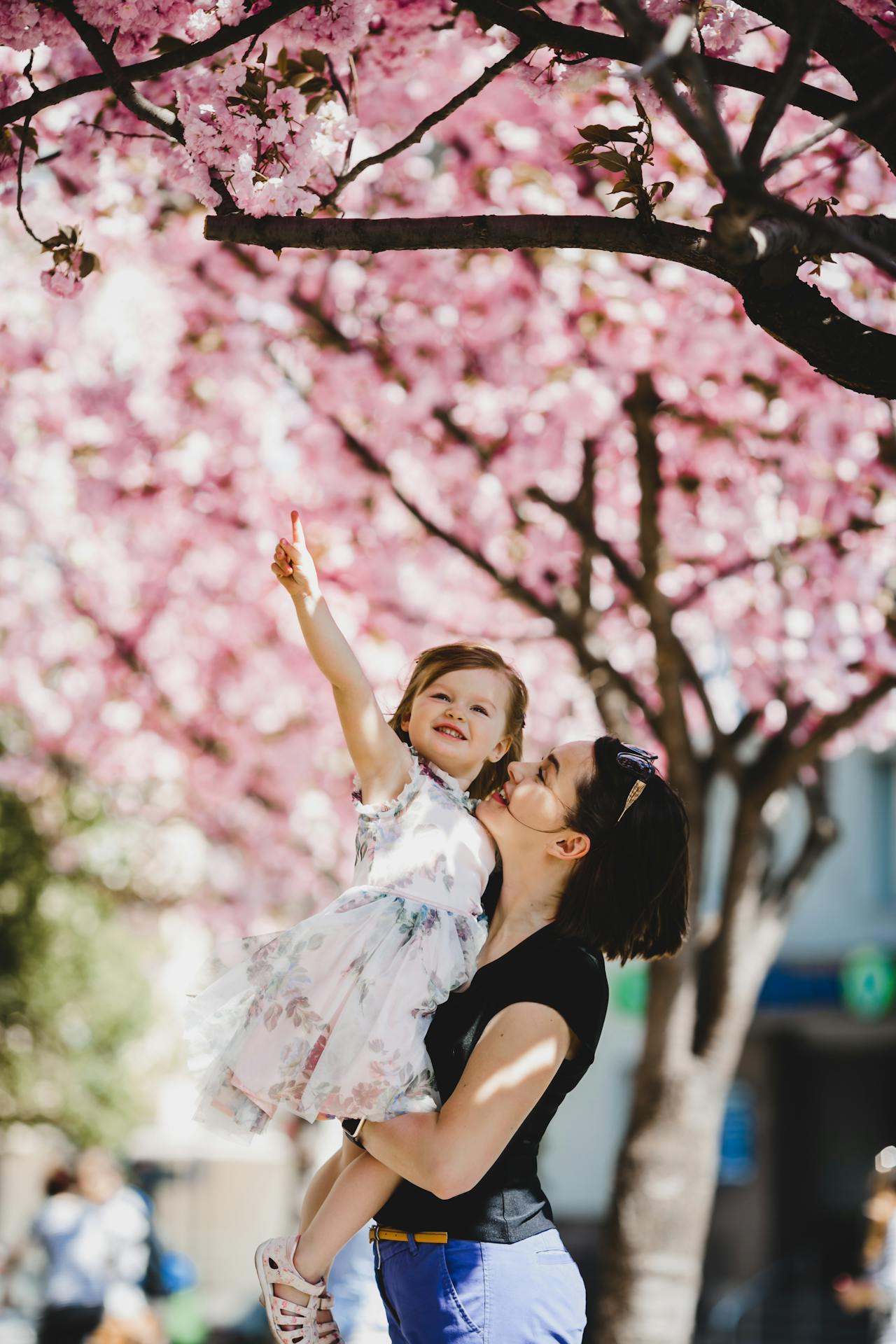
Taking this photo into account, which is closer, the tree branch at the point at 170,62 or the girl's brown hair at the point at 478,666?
the tree branch at the point at 170,62

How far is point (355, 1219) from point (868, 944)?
556 inches

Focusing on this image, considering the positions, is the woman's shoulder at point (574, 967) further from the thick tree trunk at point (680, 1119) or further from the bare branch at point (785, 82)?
the thick tree trunk at point (680, 1119)

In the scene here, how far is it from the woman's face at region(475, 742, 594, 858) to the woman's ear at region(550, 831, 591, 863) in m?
0.01

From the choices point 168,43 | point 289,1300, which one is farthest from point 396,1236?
point 168,43

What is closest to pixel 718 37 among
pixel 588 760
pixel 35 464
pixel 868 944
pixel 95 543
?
pixel 588 760

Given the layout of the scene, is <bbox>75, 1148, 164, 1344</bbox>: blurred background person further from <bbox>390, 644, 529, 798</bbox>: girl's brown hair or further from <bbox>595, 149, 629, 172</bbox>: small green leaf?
<bbox>595, 149, 629, 172</bbox>: small green leaf

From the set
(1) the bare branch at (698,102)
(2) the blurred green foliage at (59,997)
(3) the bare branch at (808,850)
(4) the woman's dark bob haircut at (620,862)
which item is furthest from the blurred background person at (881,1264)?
(2) the blurred green foliage at (59,997)

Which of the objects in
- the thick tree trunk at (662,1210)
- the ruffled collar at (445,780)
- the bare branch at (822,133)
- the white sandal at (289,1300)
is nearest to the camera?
the bare branch at (822,133)

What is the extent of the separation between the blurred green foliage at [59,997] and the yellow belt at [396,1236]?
14699 mm

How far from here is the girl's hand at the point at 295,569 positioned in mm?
2504

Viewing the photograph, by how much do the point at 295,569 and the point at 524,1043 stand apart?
85 centimetres

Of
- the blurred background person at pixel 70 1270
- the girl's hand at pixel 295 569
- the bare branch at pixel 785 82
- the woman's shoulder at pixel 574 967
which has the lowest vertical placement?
the blurred background person at pixel 70 1270

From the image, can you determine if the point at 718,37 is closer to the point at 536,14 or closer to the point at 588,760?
the point at 536,14

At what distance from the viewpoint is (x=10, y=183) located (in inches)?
125
